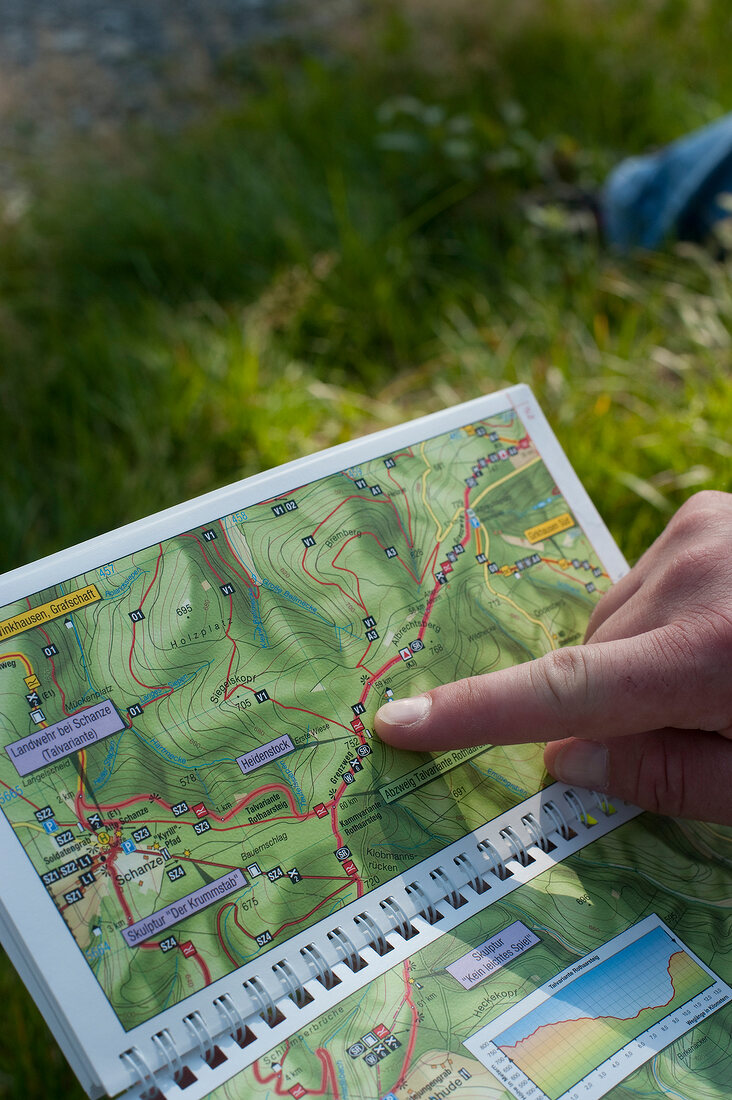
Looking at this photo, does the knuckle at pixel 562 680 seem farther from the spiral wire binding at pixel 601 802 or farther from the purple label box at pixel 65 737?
the purple label box at pixel 65 737

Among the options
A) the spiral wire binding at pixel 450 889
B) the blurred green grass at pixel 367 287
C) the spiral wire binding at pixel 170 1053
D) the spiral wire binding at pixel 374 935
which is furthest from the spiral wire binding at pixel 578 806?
the blurred green grass at pixel 367 287

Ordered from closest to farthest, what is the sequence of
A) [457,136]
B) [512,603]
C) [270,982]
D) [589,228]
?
[270,982]
[512,603]
[589,228]
[457,136]

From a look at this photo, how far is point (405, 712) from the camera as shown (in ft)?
4.07

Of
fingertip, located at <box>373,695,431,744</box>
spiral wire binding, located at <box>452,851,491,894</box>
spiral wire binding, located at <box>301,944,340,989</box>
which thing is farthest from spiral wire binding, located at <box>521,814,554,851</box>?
spiral wire binding, located at <box>301,944,340,989</box>

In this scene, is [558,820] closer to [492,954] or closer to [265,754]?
[492,954]

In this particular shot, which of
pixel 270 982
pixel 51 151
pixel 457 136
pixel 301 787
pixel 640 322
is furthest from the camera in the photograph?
pixel 51 151

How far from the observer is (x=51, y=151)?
15.1 ft

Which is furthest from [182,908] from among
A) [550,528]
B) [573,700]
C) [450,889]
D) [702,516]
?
[702,516]

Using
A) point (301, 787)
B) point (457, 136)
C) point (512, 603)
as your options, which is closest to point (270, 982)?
point (301, 787)

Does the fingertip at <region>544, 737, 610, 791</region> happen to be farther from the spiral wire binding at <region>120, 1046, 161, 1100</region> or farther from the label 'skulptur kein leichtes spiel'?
the spiral wire binding at <region>120, 1046, 161, 1100</region>

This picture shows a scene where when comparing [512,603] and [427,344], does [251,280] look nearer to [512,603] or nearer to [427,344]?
[427,344]

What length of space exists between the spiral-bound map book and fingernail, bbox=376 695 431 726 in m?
0.04

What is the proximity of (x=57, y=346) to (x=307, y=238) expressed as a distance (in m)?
1.01

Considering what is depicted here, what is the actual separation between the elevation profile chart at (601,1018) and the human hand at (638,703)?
218 mm
